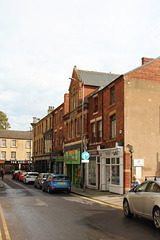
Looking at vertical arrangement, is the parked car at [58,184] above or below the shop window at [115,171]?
below

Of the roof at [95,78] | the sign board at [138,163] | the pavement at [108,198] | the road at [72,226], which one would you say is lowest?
the pavement at [108,198]

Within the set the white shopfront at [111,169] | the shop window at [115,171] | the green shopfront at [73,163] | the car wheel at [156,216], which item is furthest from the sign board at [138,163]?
the car wheel at [156,216]

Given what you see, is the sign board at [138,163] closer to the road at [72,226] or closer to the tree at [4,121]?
the road at [72,226]

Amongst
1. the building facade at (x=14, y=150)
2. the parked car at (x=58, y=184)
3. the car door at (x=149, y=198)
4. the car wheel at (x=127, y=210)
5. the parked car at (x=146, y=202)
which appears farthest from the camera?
the building facade at (x=14, y=150)

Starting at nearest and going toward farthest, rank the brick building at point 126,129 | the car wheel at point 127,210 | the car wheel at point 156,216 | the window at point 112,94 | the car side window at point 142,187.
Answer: the car wheel at point 156,216 → the car side window at point 142,187 → the car wheel at point 127,210 → the brick building at point 126,129 → the window at point 112,94

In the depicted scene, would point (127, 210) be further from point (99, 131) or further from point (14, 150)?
point (14, 150)

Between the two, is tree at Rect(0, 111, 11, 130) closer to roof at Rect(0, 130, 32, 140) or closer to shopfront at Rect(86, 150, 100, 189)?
roof at Rect(0, 130, 32, 140)

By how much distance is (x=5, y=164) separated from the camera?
72312 mm

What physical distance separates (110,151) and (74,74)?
44.3ft

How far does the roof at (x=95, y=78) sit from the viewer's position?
31.4 m

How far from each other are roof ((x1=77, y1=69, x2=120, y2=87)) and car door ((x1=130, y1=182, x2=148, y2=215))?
20985mm

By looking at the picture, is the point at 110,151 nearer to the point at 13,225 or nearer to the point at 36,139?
the point at 13,225

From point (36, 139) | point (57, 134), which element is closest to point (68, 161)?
point (57, 134)

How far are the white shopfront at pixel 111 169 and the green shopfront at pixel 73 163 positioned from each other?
5.73 m
